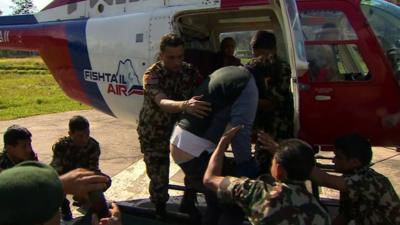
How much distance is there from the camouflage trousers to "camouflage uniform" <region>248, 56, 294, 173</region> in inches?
33.5

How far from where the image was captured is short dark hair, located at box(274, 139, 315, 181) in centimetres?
277

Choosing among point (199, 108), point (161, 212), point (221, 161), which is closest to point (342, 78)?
point (199, 108)

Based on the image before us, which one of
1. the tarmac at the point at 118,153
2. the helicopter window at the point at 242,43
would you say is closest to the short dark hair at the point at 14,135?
the tarmac at the point at 118,153

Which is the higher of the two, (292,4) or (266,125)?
(292,4)

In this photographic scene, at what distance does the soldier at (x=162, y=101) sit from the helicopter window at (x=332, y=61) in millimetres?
1018

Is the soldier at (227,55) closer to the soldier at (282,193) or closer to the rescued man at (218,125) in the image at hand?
the rescued man at (218,125)

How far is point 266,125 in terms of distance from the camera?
440 centimetres

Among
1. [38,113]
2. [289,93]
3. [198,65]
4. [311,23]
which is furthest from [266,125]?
[38,113]

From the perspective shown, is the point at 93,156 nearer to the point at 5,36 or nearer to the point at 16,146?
the point at 16,146

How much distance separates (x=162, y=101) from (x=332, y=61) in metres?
1.60

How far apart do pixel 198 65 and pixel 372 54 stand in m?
1.80

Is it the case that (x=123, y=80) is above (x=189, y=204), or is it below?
above

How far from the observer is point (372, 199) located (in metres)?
3.42

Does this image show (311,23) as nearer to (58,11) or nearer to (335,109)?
(335,109)
